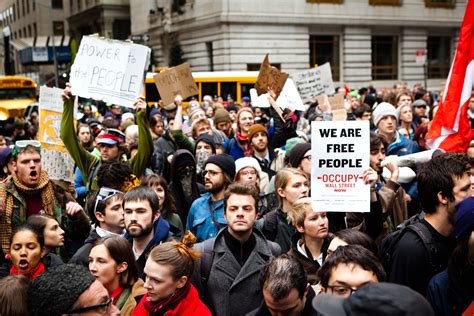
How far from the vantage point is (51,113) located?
24.2 feet

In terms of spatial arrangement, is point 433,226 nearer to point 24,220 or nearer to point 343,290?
point 343,290

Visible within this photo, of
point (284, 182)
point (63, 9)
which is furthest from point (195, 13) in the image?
point (63, 9)

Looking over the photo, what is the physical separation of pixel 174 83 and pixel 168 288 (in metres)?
5.32

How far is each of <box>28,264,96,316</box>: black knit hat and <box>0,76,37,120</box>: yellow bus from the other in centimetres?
2697

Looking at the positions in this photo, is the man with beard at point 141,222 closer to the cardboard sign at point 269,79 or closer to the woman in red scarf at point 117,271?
the woman in red scarf at point 117,271

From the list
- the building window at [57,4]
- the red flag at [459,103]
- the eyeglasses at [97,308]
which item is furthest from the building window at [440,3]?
the building window at [57,4]

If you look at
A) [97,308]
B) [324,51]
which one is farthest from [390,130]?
[324,51]

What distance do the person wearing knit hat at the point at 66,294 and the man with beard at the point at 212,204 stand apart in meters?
2.33

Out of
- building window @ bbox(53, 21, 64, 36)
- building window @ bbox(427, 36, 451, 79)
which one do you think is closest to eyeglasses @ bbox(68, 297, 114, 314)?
building window @ bbox(427, 36, 451, 79)

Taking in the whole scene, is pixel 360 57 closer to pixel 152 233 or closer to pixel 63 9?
pixel 152 233

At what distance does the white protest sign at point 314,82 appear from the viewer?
36.3ft

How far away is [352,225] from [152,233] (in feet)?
5.34

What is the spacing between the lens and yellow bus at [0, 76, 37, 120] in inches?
1121

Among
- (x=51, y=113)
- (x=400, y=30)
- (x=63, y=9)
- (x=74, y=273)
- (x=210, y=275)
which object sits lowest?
(x=210, y=275)
